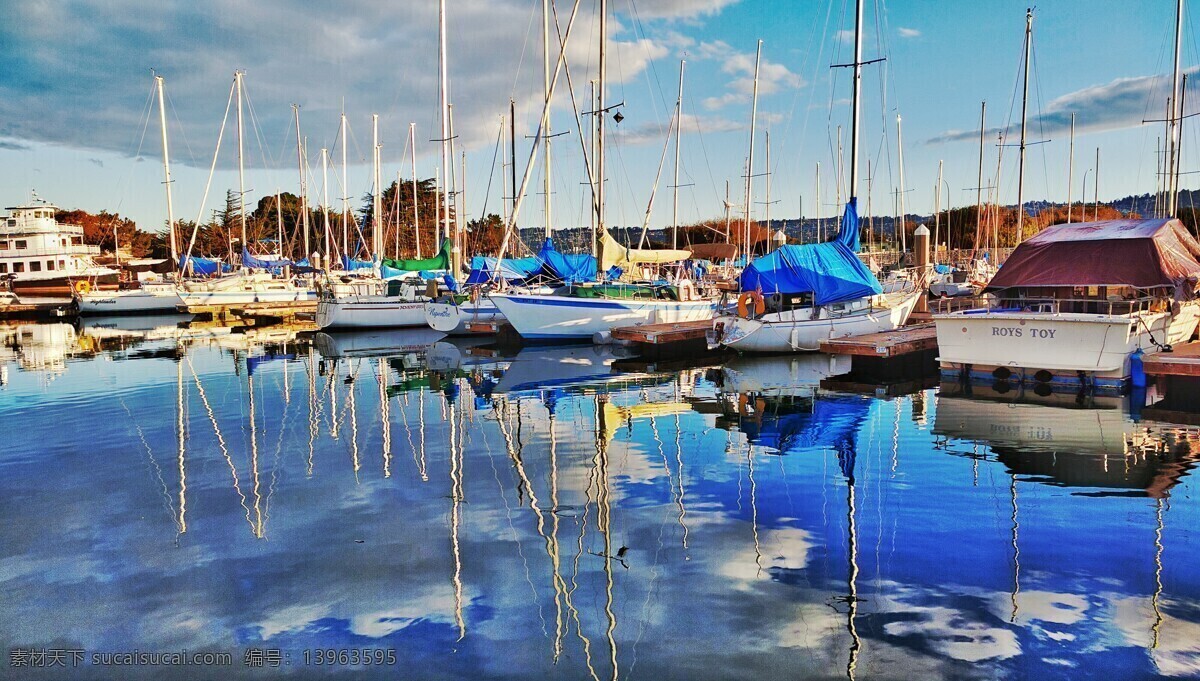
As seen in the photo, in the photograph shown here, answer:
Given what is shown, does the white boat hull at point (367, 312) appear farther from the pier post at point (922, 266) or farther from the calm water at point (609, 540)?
the pier post at point (922, 266)

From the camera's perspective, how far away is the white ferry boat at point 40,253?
60750 millimetres

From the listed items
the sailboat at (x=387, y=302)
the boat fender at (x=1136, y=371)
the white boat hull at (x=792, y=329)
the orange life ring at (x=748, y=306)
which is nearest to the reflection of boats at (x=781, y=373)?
the white boat hull at (x=792, y=329)

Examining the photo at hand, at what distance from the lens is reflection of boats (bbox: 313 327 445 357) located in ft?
94.2

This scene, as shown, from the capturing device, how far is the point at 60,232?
215 feet

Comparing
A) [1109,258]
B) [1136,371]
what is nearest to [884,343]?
[1109,258]

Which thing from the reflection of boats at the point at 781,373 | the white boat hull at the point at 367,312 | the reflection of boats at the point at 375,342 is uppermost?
the white boat hull at the point at 367,312

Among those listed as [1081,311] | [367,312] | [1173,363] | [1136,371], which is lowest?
[1136,371]

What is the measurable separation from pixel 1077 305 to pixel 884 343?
4.58 meters

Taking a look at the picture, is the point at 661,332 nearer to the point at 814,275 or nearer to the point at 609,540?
the point at 814,275

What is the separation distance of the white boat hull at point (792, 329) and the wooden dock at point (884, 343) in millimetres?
917

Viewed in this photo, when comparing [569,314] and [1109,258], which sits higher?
[1109,258]

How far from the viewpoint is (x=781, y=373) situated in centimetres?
2202

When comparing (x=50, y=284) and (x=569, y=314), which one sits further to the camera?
(x=50, y=284)

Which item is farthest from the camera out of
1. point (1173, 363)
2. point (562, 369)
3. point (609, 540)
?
point (562, 369)
